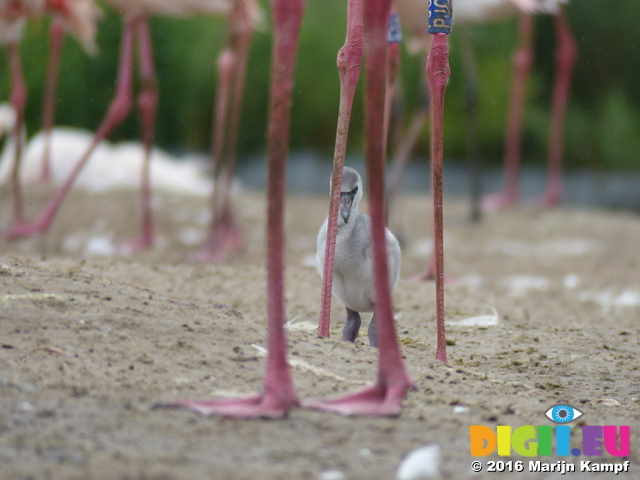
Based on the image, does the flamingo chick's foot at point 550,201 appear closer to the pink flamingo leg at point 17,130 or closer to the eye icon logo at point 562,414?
the pink flamingo leg at point 17,130

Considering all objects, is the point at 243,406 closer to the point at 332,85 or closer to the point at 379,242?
the point at 379,242

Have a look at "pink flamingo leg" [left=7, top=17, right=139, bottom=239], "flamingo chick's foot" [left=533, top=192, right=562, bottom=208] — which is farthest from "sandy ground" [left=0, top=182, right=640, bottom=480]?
"flamingo chick's foot" [left=533, top=192, right=562, bottom=208]

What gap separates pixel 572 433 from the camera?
72.2 inches

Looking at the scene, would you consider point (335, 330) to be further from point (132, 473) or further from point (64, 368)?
point (132, 473)

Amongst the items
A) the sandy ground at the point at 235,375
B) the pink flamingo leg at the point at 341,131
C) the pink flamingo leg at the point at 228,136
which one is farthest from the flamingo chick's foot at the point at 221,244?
the pink flamingo leg at the point at 341,131

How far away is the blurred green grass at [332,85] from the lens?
10289mm

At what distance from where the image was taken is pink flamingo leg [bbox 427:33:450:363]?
2264mm

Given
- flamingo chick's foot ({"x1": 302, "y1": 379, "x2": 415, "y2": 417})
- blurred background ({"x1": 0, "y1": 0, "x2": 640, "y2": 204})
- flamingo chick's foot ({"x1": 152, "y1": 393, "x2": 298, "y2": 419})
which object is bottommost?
flamingo chick's foot ({"x1": 302, "y1": 379, "x2": 415, "y2": 417})

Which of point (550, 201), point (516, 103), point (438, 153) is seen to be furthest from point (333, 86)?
point (438, 153)

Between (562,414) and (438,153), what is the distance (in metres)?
0.73

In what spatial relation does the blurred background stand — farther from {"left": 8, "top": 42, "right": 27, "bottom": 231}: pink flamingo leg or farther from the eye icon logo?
the eye icon logo

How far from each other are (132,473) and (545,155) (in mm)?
10619

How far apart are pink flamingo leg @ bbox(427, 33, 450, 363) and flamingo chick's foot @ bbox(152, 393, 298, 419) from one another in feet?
2.29

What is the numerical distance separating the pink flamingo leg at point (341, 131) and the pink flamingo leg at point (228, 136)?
9.14 feet
